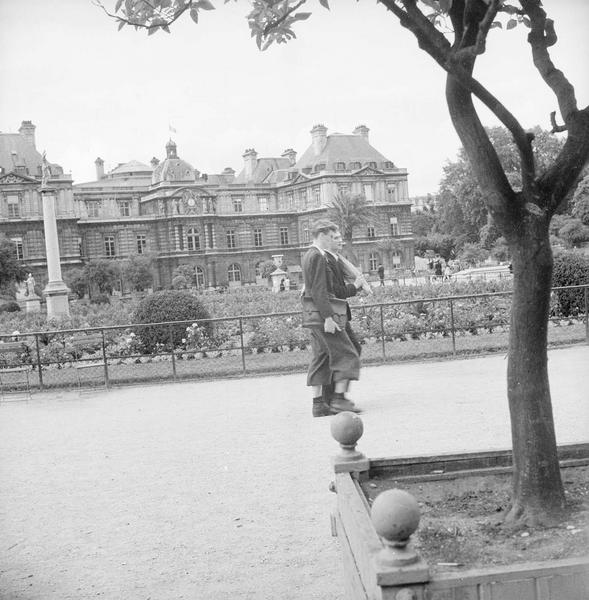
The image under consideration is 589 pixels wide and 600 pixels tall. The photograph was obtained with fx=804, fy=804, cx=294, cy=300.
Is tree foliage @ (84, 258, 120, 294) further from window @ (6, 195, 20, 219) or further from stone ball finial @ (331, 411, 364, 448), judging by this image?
stone ball finial @ (331, 411, 364, 448)

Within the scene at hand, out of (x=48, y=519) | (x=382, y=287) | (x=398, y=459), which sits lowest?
(x=48, y=519)

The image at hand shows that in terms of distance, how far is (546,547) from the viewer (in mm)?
2961

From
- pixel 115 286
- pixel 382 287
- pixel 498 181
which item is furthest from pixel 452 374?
pixel 115 286

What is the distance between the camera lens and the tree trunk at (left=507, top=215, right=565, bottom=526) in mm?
3252

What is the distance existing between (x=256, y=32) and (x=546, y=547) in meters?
2.84

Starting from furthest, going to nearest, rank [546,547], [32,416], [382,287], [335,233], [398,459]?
[382,287] < [32,416] < [335,233] < [398,459] < [546,547]

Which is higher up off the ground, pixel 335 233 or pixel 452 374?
pixel 335 233

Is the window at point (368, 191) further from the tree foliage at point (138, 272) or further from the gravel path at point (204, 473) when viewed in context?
the tree foliage at point (138, 272)

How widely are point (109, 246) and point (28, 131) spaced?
1864 centimetres

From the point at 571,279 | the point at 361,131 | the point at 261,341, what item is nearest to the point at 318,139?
the point at 361,131

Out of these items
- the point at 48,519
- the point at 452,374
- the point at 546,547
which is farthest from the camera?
the point at 452,374

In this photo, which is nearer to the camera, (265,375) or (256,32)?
(256,32)

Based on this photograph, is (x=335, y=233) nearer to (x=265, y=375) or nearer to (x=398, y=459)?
(x=398, y=459)

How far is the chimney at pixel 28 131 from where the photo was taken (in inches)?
1321
